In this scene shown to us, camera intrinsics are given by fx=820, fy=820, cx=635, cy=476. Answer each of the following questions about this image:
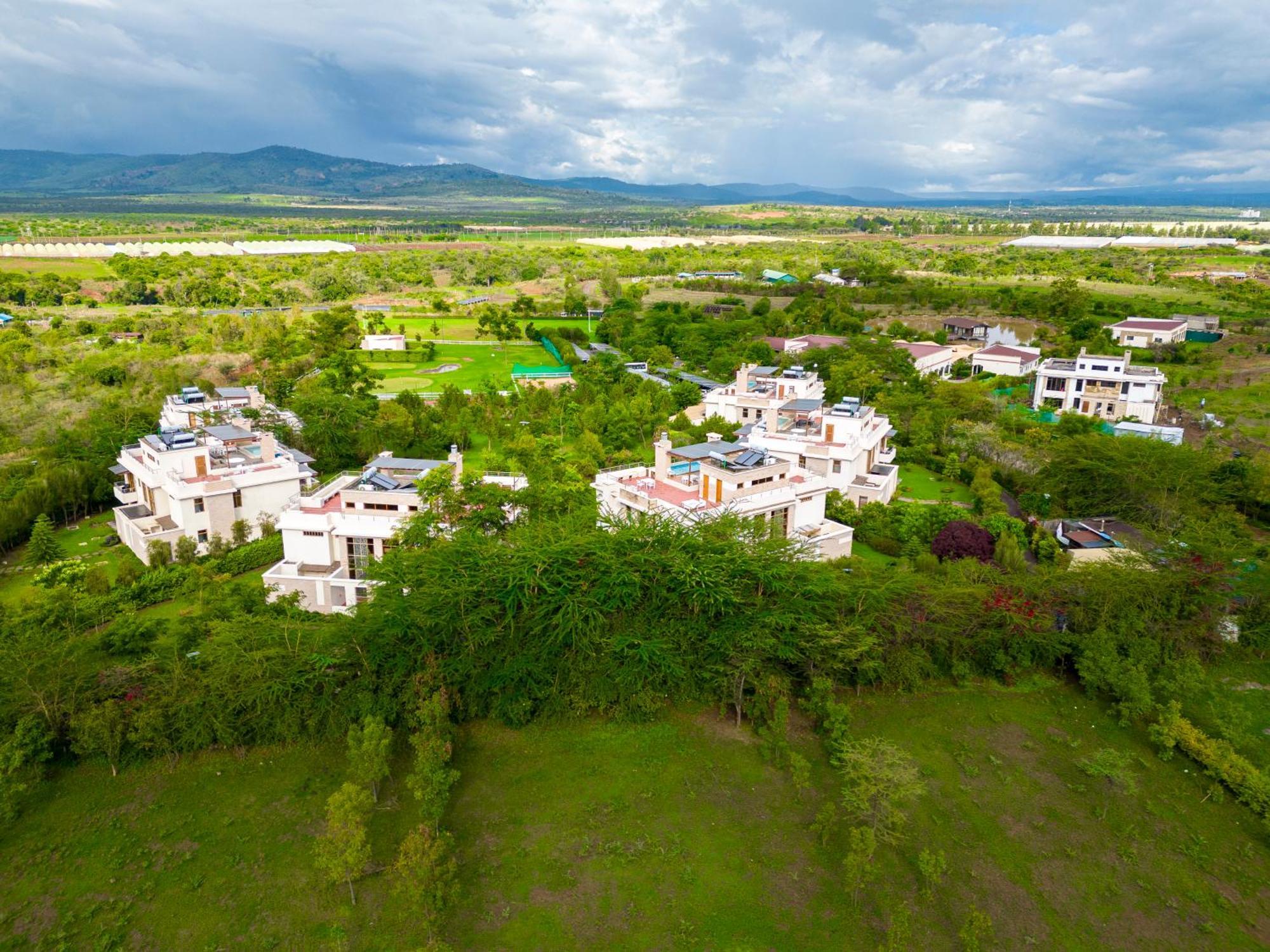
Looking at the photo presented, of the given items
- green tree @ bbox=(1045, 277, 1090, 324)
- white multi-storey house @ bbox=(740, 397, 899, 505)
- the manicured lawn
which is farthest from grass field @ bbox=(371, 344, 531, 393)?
green tree @ bbox=(1045, 277, 1090, 324)

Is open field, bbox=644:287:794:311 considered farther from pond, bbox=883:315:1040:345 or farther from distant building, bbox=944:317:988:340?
distant building, bbox=944:317:988:340

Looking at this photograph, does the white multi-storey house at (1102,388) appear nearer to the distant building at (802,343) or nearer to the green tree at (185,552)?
the distant building at (802,343)

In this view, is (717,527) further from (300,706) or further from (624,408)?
(624,408)

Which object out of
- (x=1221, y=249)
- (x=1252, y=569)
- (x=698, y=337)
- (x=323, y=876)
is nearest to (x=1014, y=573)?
(x=1252, y=569)

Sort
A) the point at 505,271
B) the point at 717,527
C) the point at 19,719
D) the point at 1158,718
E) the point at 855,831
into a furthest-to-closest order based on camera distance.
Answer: the point at 505,271, the point at 717,527, the point at 1158,718, the point at 19,719, the point at 855,831

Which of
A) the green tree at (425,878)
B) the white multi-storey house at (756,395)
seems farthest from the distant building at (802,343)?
the green tree at (425,878)

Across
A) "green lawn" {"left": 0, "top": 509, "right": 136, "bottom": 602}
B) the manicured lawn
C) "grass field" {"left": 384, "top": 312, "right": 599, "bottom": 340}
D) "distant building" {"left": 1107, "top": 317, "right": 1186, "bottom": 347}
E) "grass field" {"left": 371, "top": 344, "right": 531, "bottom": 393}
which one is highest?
"distant building" {"left": 1107, "top": 317, "right": 1186, "bottom": 347}
